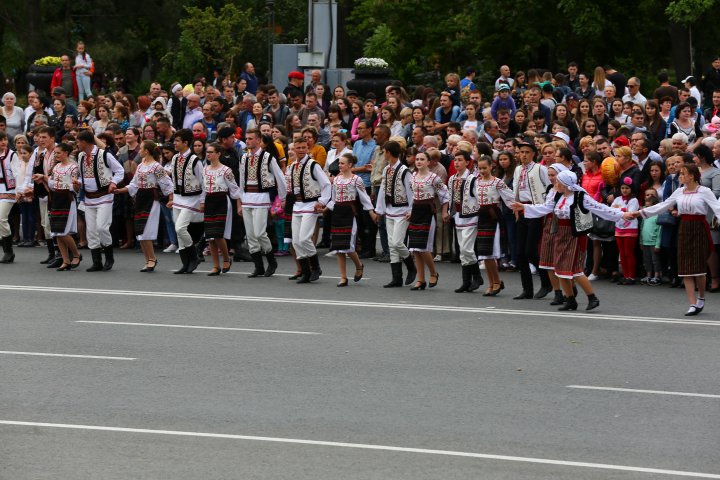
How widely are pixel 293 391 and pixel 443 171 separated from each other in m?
9.32

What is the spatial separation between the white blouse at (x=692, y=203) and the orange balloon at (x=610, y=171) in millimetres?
2723

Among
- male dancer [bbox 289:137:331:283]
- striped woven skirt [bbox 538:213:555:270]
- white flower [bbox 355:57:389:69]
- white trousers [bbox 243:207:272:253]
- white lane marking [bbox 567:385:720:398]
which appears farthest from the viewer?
white flower [bbox 355:57:389:69]

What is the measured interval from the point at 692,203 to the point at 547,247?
164cm

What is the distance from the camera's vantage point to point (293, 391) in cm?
1100

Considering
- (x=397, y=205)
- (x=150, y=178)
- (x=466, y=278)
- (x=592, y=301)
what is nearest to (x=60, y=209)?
(x=150, y=178)

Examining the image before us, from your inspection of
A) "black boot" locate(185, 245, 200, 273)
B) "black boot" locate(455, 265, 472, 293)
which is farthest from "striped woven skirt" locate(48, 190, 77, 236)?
"black boot" locate(455, 265, 472, 293)

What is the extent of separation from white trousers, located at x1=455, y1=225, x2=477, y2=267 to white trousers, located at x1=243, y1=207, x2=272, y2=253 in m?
2.87

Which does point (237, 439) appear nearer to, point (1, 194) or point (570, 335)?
point (570, 335)

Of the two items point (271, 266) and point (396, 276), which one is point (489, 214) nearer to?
point (396, 276)

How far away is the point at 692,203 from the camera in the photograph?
15.7m

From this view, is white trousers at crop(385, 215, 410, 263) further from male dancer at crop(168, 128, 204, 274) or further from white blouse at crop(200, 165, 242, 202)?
male dancer at crop(168, 128, 204, 274)

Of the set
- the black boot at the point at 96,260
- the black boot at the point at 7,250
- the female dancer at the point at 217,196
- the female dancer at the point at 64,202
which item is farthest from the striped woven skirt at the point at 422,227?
the black boot at the point at 7,250

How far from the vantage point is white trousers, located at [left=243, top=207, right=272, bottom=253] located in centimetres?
1878

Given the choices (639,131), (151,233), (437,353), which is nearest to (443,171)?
(639,131)
